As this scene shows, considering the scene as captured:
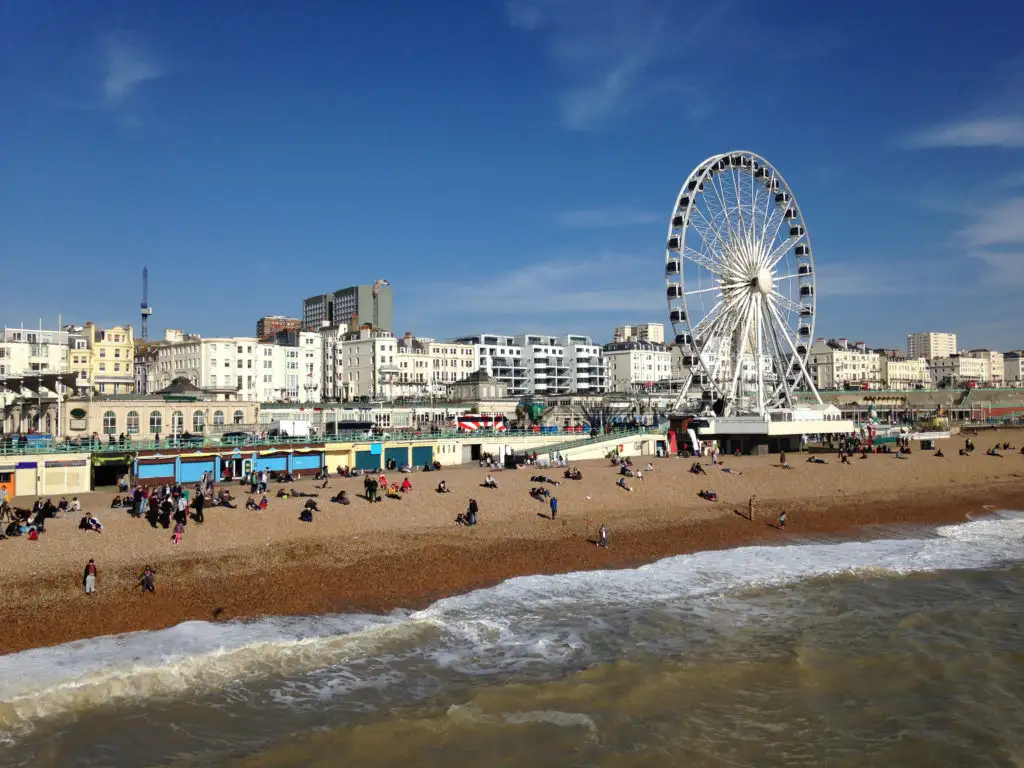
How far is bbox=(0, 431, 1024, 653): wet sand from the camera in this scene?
18.9 m

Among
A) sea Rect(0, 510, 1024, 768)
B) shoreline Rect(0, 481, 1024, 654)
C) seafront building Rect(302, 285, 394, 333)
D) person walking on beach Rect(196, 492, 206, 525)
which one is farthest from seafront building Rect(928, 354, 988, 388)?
person walking on beach Rect(196, 492, 206, 525)

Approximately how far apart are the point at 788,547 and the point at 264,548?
57.4 feet

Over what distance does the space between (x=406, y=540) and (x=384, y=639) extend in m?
7.03

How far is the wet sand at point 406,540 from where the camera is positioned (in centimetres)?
1888

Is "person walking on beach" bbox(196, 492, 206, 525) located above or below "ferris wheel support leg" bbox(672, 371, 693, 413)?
below

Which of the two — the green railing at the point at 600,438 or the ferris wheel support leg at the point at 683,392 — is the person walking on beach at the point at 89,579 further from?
the ferris wheel support leg at the point at 683,392

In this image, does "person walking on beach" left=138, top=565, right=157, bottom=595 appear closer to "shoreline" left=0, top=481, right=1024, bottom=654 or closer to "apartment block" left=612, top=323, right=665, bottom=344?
"shoreline" left=0, top=481, right=1024, bottom=654

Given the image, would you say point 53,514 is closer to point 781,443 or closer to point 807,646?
point 807,646

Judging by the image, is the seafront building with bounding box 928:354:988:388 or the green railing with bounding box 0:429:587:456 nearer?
the green railing with bounding box 0:429:587:456

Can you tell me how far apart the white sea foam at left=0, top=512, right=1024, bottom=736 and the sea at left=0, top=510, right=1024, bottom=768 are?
0.06m

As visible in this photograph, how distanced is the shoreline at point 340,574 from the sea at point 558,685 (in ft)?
2.51

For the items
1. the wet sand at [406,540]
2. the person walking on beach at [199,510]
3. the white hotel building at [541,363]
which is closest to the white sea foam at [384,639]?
the wet sand at [406,540]

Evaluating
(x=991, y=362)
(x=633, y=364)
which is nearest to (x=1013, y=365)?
(x=991, y=362)

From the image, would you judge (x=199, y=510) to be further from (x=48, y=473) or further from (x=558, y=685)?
(x=558, y=685)
